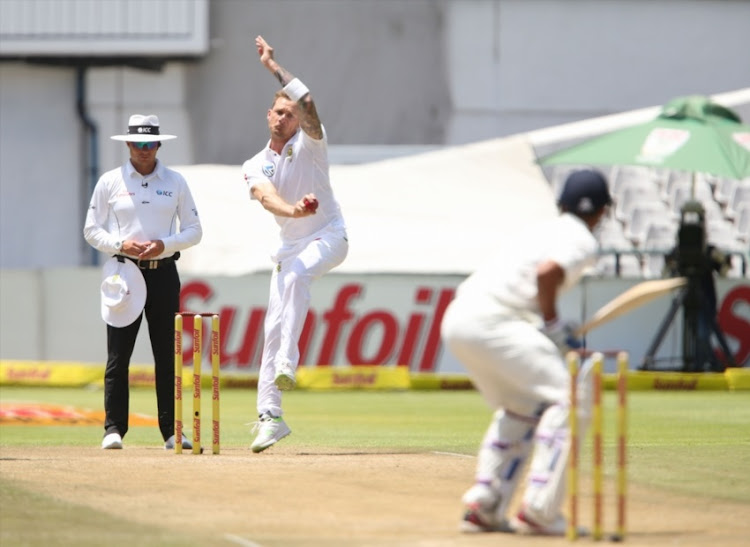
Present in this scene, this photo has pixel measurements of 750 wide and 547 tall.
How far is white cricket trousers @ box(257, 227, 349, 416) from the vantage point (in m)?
9.93

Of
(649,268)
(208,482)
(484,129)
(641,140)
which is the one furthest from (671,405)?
(484,129)

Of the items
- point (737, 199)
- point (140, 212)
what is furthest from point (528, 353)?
point (737, 199)

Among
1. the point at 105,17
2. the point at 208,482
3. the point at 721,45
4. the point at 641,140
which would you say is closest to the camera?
the point at 208,482

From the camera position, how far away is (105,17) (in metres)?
28.4

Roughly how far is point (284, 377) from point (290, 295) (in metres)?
0.51

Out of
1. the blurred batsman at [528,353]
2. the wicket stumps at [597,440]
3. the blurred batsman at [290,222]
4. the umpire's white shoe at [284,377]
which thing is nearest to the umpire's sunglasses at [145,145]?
the blurred batsman at [290,222]

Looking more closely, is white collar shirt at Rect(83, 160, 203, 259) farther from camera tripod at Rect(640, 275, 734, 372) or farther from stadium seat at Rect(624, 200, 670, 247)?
stadium seat at Rect(624, 200, 670, 247)

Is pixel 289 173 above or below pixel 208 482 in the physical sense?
above

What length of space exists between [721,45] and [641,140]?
40.2ft

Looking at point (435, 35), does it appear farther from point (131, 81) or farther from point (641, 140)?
point (641, 140)

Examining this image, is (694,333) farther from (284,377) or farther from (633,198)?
(284,377)

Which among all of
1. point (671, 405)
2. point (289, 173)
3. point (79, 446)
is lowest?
point (671, 405)

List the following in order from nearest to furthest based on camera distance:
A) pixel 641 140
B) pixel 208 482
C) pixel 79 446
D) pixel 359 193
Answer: pixel 208 482 → pixel 79 446 → pixel 641 140 → pixel 359 193

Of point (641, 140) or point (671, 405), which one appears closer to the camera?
point (671, 405)
